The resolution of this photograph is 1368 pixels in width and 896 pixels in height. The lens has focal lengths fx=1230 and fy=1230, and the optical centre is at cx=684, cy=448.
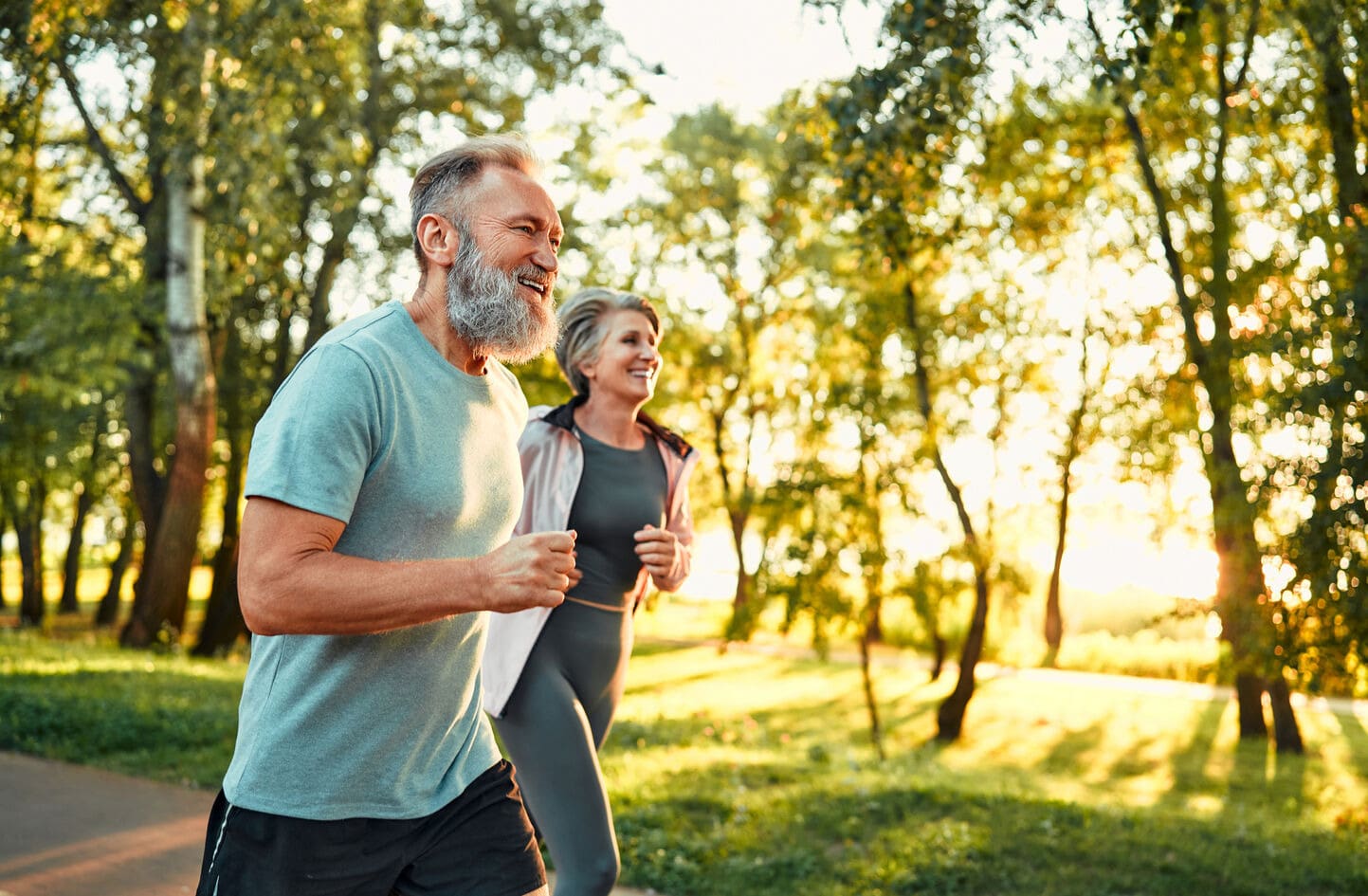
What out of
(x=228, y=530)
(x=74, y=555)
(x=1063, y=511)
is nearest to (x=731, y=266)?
(x=1063, y=511)

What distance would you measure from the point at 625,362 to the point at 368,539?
7.57ft

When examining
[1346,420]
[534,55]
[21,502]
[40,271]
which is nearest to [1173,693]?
Result: [534,55]

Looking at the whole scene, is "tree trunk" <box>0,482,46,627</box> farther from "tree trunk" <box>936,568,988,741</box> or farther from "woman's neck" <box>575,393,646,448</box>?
"woman's neck" <box>575,393,646,448</box>

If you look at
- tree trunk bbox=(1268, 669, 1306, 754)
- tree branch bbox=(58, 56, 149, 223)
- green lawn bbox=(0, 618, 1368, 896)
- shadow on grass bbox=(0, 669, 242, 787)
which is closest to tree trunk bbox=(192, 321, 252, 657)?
tree branch bbox=(58, 56, 149, 223)

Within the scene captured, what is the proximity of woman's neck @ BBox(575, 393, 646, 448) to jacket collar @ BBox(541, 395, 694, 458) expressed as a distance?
6 cm

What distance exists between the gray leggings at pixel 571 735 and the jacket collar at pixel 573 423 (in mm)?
652

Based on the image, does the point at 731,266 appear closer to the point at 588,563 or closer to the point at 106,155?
the point at 106,155

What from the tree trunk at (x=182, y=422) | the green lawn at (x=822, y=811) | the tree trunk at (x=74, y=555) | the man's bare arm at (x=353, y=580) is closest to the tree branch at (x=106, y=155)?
the tree trunk at (x=182, y=422)

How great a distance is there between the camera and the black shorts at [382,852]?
6.99 ft

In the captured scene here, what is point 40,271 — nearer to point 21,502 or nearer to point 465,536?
point 465,536

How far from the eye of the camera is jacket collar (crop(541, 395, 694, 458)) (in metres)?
4.25

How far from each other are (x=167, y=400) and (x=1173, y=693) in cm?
1849

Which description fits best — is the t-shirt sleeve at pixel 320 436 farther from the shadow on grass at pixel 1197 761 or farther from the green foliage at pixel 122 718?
the shadow on grass at pixel 1197 761

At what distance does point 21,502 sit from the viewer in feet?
108
